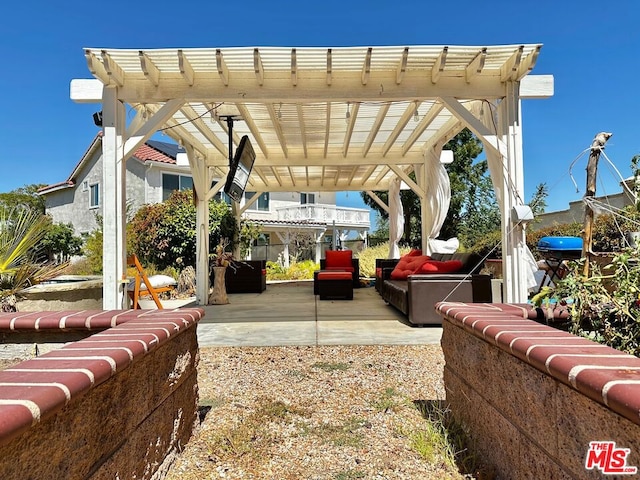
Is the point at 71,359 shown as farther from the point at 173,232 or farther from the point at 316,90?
the point at 173,232

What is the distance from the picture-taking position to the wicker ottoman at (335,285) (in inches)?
336

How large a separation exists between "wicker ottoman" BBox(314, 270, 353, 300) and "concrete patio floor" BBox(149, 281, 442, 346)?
0.55 ft

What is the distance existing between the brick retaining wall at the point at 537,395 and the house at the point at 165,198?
13.3 m

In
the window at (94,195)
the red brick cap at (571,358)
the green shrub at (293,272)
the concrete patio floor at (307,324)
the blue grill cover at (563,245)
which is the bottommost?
the concrete patio floor at (307,324)

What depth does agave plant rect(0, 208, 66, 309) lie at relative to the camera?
2.83 meters

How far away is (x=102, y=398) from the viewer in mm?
1361

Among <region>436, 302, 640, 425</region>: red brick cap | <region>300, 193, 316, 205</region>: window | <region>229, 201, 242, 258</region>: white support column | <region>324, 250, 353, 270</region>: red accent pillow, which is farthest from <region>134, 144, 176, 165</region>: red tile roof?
<region>436, 302, 640, 425</region>: red brick cap

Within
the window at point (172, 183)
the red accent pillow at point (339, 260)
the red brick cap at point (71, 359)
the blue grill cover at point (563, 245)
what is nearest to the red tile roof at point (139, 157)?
the window at point (172, 183)

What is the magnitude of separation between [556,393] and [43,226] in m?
3.48

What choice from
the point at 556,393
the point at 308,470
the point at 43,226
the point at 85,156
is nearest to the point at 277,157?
the point at 43,226

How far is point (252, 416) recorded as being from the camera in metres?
2.68

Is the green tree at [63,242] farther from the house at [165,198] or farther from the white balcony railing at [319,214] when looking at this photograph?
the white balcony railing at [319,214]

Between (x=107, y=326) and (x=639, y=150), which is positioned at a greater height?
(x=639, y=150)

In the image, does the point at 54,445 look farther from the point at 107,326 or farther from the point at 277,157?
the point at 277,157
